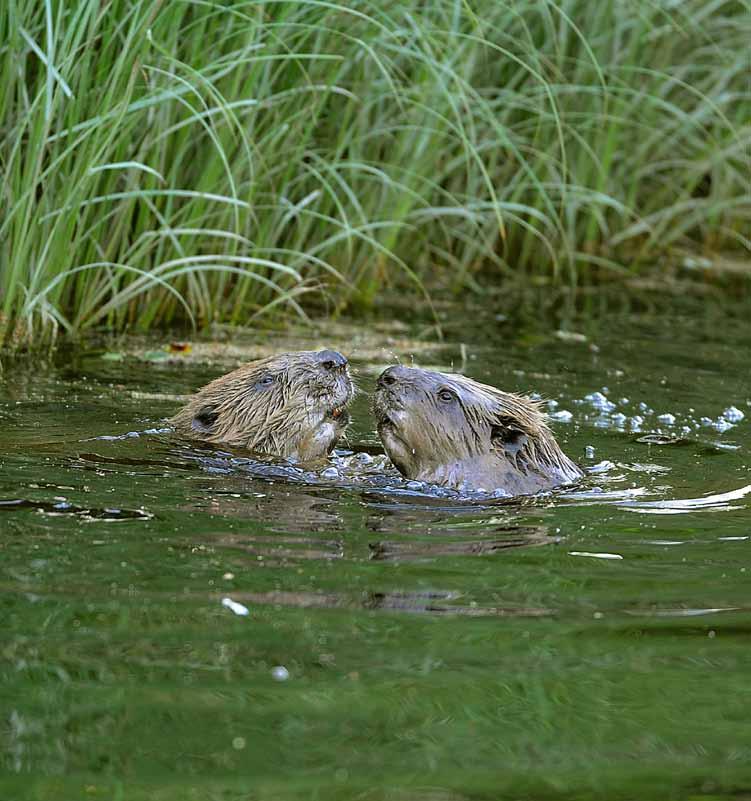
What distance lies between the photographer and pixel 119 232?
7016 mm

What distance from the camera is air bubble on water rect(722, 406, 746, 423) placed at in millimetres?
6487

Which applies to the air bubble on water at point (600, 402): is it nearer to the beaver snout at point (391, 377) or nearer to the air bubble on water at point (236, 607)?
the beaver snout at point (391, 377)

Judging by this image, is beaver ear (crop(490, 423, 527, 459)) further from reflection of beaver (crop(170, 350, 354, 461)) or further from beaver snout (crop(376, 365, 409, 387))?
reflection of beaver (crop(170, 350, 354, 461))

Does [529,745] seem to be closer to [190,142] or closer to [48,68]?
[48,68]

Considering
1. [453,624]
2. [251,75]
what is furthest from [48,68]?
[453,624]

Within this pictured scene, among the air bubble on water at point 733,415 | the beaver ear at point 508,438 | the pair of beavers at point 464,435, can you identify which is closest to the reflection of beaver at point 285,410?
the pair of beavers at point 464,435

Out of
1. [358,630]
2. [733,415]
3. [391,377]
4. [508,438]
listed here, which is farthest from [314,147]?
[358,630]

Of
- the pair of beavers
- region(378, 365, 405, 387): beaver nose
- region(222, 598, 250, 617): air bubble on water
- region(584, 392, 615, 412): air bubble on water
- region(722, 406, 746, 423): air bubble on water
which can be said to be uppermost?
region(378, 365, 405, 387): beaver nose

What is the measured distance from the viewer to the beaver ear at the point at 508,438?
5125 mm

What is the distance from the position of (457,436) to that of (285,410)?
0.67m

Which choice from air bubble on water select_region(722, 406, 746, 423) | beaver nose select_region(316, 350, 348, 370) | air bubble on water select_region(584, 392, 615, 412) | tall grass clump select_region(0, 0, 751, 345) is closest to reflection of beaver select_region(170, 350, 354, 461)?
beaver nose select_region(316, 350, 348, 370)

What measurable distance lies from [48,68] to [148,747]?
3.73m

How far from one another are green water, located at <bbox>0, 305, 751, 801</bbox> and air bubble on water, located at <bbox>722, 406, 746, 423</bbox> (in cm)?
63

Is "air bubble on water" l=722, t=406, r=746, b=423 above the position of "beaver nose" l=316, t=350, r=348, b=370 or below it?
below
